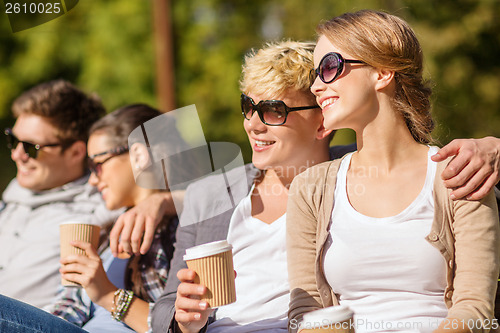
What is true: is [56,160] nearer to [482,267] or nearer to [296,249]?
[296,249]

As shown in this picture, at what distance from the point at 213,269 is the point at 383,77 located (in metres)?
0.96

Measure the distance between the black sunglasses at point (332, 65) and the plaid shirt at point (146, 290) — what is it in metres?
1.22

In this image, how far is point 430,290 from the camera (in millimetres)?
1950

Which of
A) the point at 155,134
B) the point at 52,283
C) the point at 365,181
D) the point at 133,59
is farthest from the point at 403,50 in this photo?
the point at 133,59

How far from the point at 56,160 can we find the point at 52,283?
0.87m

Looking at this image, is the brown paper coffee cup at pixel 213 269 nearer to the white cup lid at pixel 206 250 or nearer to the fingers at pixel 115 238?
the white cup lid at pixel 206 250

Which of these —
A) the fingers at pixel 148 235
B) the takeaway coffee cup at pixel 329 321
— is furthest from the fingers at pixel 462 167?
the fingers at pixel 148 235

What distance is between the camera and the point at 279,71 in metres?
2.48

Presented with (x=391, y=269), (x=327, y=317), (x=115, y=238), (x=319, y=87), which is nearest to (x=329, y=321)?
(x=327, y=317)

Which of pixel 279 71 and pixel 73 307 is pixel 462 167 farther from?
pixel 73 307

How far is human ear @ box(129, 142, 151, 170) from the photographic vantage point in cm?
302

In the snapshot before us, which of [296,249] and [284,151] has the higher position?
[284,151]

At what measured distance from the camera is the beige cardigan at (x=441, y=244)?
6.04 ft

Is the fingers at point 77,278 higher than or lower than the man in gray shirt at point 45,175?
lower
